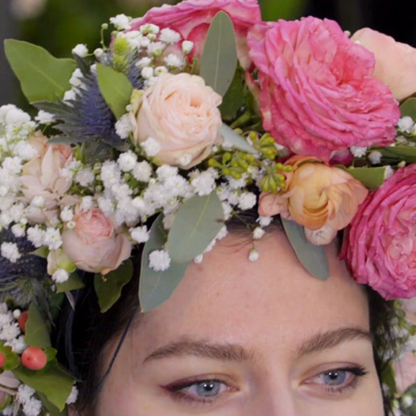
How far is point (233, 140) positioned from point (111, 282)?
12.7 inches

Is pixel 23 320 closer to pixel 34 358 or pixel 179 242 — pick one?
pixel 34 358

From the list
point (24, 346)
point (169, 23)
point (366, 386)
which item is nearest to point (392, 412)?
point (366, 386)

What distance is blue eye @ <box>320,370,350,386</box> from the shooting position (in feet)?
4.71

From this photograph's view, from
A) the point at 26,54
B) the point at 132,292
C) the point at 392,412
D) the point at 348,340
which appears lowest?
the point at 392,412

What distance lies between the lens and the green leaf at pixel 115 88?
1.23m

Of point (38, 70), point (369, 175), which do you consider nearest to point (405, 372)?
point (369, 175)

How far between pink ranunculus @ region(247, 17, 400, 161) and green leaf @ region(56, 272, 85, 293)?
409 mm

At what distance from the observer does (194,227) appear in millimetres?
1253

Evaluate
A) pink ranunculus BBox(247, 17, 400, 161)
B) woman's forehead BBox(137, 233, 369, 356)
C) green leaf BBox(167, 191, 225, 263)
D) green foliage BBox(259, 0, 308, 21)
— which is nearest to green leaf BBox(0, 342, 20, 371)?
woman's forehead BBox(137, 233, 369, 356)

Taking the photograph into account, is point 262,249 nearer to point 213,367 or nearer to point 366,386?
point 213,367

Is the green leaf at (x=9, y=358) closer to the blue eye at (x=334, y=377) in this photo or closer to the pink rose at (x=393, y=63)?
the blue eye at (x=334, y=377)

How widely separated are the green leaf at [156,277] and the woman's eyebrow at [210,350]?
0.10m

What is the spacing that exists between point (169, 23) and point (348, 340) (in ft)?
2.05

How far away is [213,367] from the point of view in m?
1.33
